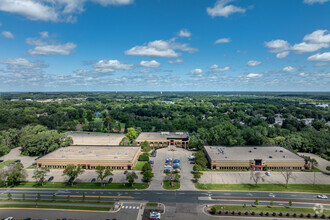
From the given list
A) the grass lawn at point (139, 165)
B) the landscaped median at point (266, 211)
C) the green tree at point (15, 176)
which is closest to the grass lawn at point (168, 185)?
the landscaped median at point (266, 211)

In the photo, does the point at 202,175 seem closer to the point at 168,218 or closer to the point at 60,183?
the point at 168,218

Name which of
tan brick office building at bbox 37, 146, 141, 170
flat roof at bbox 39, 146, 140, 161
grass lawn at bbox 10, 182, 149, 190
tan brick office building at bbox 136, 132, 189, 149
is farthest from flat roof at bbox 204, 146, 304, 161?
flat roof at bbox 39, 146, 140, 161

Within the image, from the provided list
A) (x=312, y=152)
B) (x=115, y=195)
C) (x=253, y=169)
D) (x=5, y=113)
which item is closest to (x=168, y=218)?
(x=115, y=195)

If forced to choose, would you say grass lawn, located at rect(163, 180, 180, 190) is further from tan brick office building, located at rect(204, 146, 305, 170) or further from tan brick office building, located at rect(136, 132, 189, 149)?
tan brick office building, located at rect(136, 132, 189, 149)

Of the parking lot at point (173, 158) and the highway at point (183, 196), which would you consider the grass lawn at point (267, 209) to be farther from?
the parking lot at point (173, 158)

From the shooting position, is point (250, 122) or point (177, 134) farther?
point (250, 122)

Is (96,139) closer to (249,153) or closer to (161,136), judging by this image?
(161,136)
